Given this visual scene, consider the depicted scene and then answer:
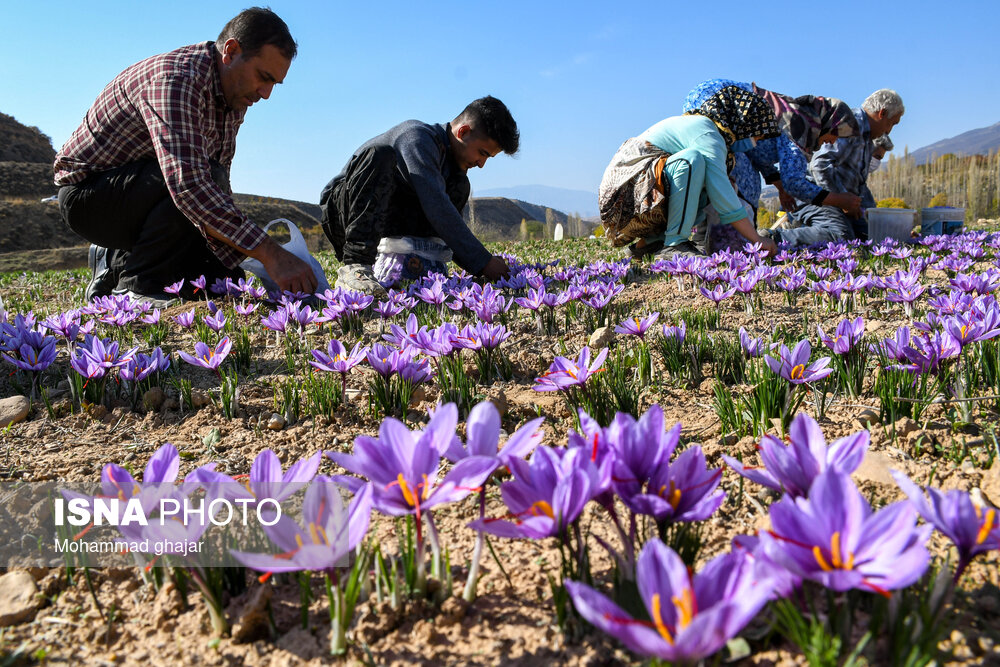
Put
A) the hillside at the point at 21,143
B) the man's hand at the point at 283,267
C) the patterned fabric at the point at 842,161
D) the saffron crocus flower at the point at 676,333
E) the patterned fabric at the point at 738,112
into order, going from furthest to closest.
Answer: the hillside at the point at 21,143 → the patterned fabric at the point at 842,161 → the patterned fabric at the point at 738,112 → the man's hand at the point at 283,267 → the saffron crocus flower at the point at 676,333

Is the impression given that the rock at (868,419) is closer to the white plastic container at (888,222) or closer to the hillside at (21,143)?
the white plastic container at (888,222)

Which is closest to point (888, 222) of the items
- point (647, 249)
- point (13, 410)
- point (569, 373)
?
point (647, 249)

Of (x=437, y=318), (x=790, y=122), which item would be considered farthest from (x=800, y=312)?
(x=790, y=122)

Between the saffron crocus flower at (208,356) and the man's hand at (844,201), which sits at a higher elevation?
the man's hand at (844,201)

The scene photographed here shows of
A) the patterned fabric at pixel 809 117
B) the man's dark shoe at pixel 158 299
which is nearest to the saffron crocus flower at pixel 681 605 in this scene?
the man's dark shoe at pixel 158 299

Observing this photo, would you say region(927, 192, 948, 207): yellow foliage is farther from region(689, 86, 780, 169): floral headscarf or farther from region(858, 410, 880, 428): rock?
region(858, 410, 880, 428): rock

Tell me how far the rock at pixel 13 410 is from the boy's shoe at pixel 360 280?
1.93m

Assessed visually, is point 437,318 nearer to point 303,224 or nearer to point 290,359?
point 290,359

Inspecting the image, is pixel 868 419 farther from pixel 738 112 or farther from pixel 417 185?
pixel 738 112

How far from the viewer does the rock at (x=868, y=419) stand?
1.46 m

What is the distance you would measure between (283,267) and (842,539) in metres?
3.12

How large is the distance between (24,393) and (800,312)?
3.50 metres

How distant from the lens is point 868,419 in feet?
4.84

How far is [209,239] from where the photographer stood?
3689 mm
